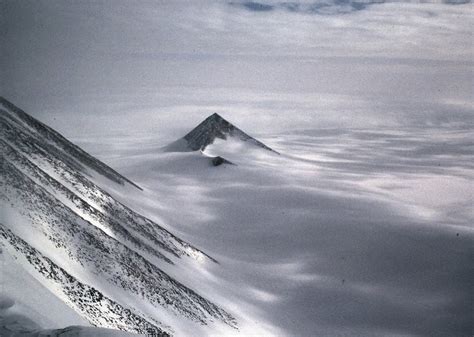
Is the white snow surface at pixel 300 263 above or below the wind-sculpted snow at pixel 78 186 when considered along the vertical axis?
below

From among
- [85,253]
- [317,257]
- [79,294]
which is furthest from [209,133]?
[79,294]

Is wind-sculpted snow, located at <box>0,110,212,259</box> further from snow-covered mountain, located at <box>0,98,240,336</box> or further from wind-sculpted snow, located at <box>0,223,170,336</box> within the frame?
wind-sculpted snow, located at <box>0,223,170,336</box>

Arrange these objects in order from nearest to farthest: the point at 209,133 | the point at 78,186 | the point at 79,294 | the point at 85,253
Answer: the point at 79,294 → the point at 85,253 → the point at 78,186 → the point at 209,133

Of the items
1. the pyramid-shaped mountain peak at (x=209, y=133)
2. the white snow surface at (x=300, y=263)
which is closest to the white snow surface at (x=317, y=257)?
the white snow surface at (x=300, y=263)

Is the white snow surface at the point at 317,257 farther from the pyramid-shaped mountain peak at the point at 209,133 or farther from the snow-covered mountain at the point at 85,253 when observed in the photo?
the pyramid-shaped mountain peak at the point at 209,133

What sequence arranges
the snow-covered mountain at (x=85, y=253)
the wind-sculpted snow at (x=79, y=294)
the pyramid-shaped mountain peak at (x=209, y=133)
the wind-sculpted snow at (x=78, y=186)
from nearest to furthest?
the wind-sculpted snow at (x=79, y=294), the snow-covered mountain at (x=85, y=253), the wind-sculpted snow at (x=78, y=186), the pyramid-shaped mountain peak at (x=209, y=133)

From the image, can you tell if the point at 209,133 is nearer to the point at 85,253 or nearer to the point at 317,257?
the point at 317,257

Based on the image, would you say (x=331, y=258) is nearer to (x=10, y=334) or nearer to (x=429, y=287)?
(x=429, y=287)

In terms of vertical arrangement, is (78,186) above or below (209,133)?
above
